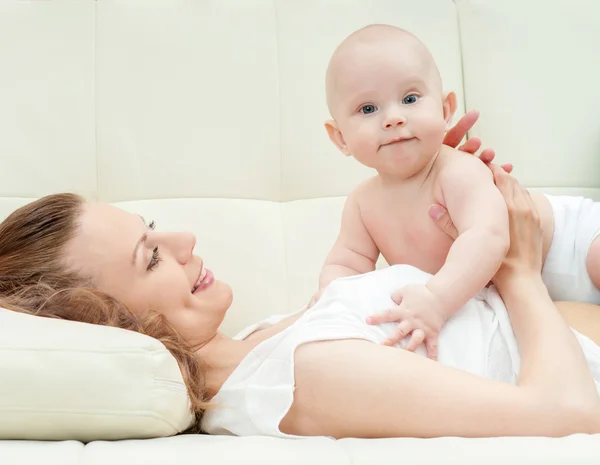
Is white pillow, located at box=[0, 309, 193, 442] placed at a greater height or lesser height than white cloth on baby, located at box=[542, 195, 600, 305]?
lesser

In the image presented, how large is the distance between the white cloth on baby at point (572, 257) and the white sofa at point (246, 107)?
21.0 inches

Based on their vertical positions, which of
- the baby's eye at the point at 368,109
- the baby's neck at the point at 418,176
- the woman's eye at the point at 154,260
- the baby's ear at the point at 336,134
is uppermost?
the baby's eye at the point at 368,109

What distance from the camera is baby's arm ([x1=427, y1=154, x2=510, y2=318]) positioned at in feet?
3.92

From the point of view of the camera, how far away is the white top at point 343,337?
109 cm

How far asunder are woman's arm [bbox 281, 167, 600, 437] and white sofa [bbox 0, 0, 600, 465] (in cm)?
73

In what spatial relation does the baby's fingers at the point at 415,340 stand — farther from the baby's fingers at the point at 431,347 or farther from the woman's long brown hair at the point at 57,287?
the woman's long brown hair at the point at 57,287

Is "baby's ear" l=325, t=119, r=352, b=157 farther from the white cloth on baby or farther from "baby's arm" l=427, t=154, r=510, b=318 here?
the white cloth on baby

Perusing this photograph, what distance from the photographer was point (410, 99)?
1.29 m

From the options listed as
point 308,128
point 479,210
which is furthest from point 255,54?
point 479,210

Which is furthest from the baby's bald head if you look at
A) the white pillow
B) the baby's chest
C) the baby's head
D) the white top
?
the white pillow

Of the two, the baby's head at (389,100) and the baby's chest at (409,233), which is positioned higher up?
the baby's head at (389,100)

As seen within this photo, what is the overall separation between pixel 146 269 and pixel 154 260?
2cm

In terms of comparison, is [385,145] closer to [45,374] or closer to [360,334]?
[360,334]

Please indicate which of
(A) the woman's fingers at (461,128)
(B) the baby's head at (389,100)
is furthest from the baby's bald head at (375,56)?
(A) the woman's fingers at (461,128)
